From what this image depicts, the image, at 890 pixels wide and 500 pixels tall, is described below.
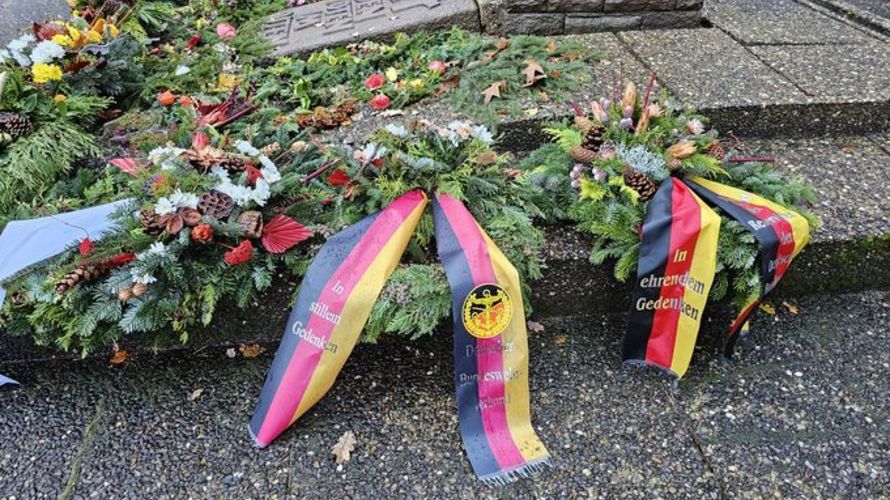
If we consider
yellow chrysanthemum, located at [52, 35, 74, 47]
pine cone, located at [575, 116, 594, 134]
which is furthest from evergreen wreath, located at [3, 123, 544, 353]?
yellow chrysanthemum, located at [52, 35, 74, 47]

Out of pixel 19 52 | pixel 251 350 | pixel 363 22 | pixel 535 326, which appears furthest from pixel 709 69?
pixel 19 52

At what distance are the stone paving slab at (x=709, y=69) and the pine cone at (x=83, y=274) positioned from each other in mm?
2571

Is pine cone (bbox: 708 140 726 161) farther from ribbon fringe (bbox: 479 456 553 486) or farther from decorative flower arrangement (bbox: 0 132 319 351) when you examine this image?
decorative flower arrangement (bbox: 0 132 319 351)

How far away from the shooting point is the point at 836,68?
340 cm

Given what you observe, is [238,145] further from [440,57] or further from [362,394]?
[440,57]

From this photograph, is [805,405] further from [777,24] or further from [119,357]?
[777,24]

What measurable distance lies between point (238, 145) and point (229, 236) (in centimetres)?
44

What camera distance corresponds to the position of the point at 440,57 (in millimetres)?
3551

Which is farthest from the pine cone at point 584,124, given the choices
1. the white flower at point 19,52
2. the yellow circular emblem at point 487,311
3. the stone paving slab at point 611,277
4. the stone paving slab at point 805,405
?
the white flower at point 19,52

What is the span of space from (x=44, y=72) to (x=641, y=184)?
104 inches

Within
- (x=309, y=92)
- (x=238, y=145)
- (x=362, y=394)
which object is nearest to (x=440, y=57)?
(x=309, y=92)

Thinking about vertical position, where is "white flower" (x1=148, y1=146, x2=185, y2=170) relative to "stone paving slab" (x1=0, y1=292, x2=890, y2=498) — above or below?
above

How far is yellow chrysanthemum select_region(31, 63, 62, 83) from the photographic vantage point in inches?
115

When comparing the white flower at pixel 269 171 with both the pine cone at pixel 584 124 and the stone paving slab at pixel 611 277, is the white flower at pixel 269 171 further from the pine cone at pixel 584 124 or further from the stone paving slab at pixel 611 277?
the pine cone at pixel 584 124
